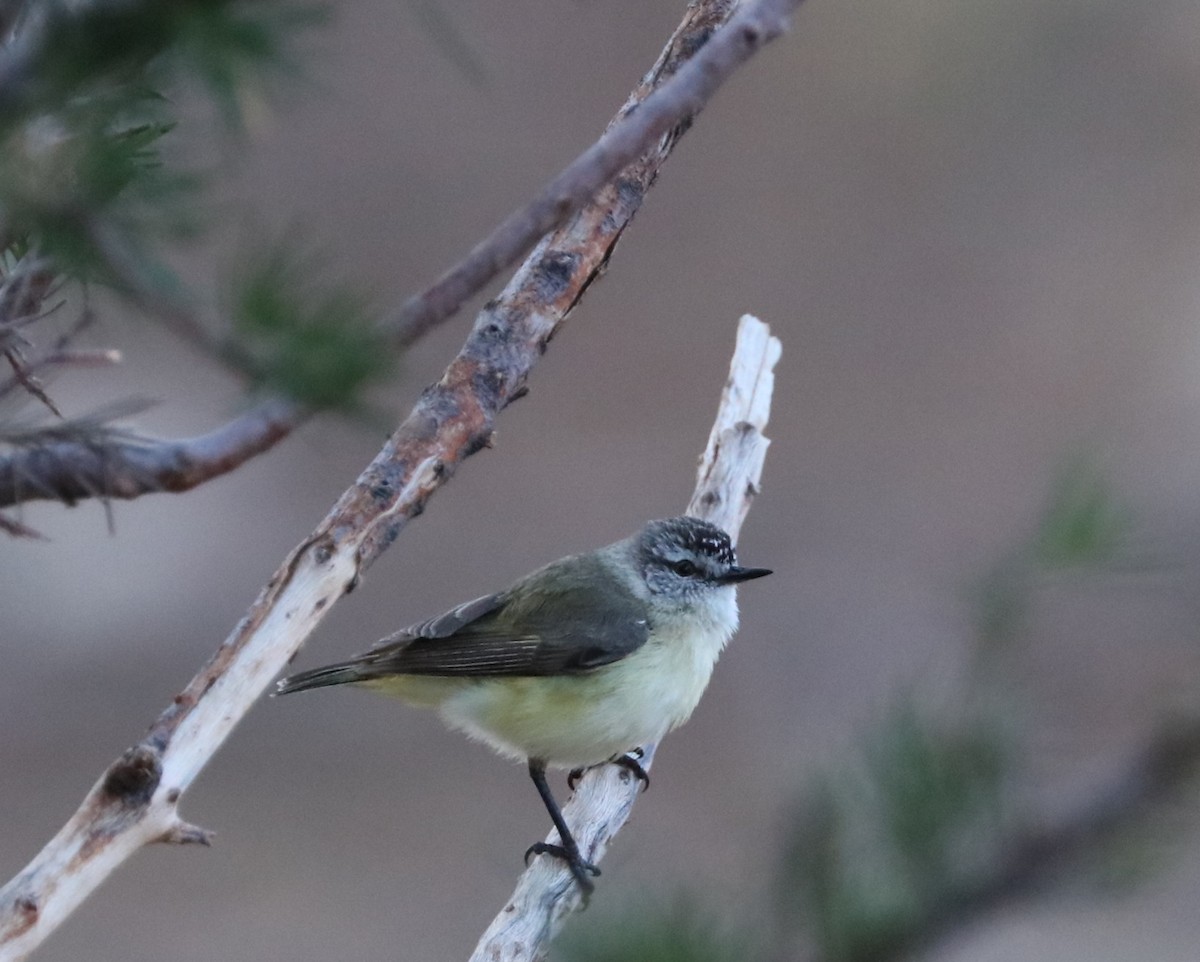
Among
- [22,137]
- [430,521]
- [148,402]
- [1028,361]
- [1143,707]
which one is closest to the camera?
[1143,707]

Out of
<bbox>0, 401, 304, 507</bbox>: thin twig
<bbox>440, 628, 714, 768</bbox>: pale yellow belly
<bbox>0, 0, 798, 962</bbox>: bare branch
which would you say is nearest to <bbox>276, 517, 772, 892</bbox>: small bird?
<bbox>440, 628, 714, 768</bbox>: pale yellow belly

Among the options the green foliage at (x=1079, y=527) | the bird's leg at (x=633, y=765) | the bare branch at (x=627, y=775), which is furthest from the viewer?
the bird's leg at (x=633, y=765)

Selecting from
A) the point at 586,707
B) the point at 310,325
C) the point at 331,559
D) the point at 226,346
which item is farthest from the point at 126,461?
the point at 586,707

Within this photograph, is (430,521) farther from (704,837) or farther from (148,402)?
(148,402)

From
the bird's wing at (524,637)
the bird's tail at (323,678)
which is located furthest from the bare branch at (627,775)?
the bird's tail at (323,678)

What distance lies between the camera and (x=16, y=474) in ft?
6.68

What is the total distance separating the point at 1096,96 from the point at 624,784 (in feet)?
39.0

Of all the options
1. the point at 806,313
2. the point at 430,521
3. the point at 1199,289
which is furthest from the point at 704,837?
the point at 1199,289

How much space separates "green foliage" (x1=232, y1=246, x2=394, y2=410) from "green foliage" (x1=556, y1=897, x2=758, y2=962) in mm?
591

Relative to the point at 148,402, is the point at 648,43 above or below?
above

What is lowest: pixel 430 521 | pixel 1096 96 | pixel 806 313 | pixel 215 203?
pixel 215 203

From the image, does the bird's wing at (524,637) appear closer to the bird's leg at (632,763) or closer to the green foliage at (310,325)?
the bird's leg at (632,763)

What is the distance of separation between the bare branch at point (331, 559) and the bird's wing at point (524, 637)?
1.23 meters

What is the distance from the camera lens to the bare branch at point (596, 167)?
1821mm
